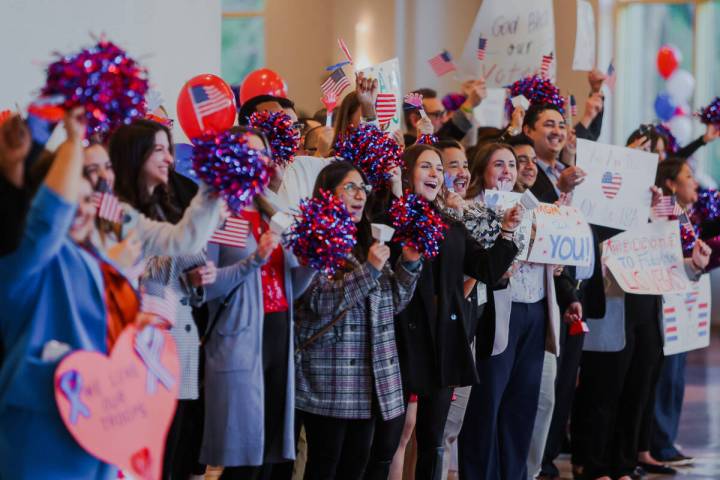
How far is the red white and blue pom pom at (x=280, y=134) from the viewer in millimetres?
3748

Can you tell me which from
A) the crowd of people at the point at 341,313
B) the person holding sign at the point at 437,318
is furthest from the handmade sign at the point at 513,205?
the person holding sign at the point at 437,318

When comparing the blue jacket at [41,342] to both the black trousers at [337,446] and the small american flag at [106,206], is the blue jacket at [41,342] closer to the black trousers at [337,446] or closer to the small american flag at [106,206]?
the small american flag at [106,206]

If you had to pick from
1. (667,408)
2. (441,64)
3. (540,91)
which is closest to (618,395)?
(667,408)

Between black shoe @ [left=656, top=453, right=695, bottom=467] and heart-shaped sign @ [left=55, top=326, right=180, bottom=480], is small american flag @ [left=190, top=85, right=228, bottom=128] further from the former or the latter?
black shoe @ [left=656, top=453, right=695, bottom=467]

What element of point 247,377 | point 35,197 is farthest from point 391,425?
point 35,197

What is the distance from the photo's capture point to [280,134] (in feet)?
12.3

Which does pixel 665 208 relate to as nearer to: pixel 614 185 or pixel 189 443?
pixel 614 185

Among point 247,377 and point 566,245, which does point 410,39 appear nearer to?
point 566,245

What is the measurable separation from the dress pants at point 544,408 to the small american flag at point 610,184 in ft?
3.10

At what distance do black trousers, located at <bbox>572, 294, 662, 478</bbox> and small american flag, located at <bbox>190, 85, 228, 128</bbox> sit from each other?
255cm

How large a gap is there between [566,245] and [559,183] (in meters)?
0.46

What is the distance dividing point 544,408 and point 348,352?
1.54 meters

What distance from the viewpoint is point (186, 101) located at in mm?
3982

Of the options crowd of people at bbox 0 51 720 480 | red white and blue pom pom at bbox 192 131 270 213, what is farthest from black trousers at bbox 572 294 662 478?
red white and blue pom pom at bbox 192 131 270 213
